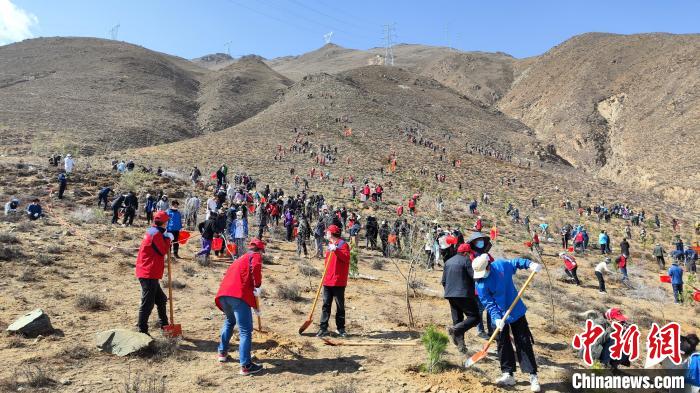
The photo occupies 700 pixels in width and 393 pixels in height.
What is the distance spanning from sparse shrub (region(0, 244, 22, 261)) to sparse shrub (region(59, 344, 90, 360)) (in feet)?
18.1

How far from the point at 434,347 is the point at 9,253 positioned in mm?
9683

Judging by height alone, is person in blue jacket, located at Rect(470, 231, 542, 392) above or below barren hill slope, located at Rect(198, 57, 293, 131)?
below

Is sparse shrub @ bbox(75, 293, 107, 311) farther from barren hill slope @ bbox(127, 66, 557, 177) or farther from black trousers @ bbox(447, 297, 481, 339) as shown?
barren hill slope @ bbox(127, 66, 557, 177)

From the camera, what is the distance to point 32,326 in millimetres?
6527

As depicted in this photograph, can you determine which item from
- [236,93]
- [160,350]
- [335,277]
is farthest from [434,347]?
[236,93]

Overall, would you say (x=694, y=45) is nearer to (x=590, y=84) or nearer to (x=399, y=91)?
(x=590, y=84)

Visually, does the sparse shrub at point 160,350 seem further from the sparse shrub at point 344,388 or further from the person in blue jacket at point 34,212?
the person in blue jacket at point 34,212

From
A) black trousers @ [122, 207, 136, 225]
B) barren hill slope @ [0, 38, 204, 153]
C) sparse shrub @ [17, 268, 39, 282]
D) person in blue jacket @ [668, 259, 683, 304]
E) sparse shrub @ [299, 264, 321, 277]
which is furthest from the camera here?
barren hill slope @ [0, 38, 204, 153]

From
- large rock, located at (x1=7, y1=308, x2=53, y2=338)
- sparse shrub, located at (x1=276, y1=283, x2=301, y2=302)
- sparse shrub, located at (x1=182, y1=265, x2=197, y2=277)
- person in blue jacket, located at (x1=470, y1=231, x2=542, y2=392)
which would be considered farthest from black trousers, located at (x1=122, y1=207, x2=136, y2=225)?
person in blue jacket, located at (x1=470, y1=231, x2=542, y2=392)

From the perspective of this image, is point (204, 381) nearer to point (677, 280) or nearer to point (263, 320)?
point (263, 320)

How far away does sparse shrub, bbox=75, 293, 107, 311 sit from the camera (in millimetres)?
7875

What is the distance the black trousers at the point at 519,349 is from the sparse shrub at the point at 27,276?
8.88 meters

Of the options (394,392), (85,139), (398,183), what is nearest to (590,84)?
(398,183)

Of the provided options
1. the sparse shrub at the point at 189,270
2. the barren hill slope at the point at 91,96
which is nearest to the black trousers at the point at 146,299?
the sparse shrub at the point at 189,270
